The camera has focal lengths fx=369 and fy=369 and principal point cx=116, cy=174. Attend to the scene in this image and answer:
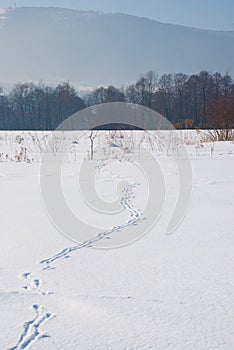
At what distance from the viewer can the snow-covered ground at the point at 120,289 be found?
1023 millimetres

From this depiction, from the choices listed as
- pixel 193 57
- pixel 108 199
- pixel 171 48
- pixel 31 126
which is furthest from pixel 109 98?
pixel 171 48

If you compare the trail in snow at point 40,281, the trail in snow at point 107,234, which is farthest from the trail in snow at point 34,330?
the trail in snow at point 107,234

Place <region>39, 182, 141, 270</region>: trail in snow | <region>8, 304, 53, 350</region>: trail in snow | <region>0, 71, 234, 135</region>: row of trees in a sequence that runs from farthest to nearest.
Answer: <region>0, 71, 234, 135</region>: row of trees → <region>39, 182, 141, 270</region>: trail in snow → <region>8, 304, 53, 350</region>: trail in snow

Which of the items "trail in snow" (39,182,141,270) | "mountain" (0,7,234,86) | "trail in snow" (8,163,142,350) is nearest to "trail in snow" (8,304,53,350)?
"trail in snow" (8,163,142,350)

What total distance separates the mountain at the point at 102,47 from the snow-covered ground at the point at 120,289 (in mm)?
104108

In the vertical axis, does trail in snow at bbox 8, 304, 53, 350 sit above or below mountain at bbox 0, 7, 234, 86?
below

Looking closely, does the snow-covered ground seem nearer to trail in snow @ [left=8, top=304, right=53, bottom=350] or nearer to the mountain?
trail in snow @ [left=8, top=304, right=53, bottom=350]

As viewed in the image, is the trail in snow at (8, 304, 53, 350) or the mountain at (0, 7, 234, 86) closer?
the trail in snow at (8, 304, 53, 350)

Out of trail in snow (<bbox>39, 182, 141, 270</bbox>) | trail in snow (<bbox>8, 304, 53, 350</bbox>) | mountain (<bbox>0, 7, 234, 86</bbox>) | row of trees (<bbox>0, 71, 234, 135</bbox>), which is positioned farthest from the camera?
mountain (<bbox>0, 7, 234, 86</bbox>)

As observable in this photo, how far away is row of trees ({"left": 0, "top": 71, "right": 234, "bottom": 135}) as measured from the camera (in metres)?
33.8

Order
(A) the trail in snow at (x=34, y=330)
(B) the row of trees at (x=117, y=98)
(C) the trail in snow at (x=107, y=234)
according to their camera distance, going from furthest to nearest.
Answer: (B) the row of trees at (x=117, y=98) < (C) the trail in snow at (x=107, y=234) < (A) the trail in snow at (x=34, y=330)

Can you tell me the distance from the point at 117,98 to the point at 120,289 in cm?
3466

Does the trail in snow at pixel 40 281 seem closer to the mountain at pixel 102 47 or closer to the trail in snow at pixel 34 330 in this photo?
the trail in snow at pixel 34 330

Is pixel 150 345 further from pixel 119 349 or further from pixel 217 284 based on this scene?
pixel 217 284
